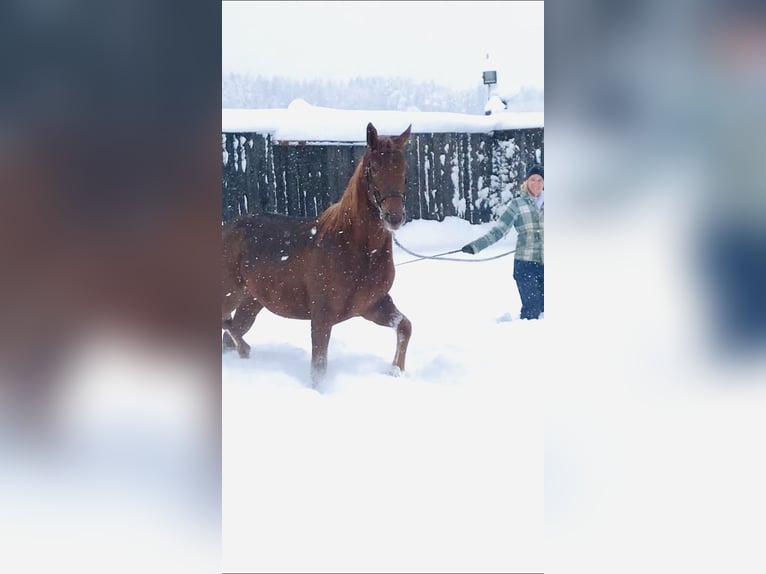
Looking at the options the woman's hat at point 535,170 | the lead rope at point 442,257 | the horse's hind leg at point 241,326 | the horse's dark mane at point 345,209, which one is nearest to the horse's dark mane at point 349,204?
the horse's dark mane at point 345,209

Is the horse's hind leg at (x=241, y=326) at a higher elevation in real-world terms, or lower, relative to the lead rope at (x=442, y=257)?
lower

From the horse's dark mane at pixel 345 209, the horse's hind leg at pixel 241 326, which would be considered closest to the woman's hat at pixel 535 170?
the horse's dark mane at pixel 345 209

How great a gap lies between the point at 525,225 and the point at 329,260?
0.56 meters

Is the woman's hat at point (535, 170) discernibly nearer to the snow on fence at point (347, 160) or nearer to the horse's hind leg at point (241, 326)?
the snow on fence at point (347, 160)

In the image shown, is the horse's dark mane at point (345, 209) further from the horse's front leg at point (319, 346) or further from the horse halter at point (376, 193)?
the horse's front leg at point (319, 346)

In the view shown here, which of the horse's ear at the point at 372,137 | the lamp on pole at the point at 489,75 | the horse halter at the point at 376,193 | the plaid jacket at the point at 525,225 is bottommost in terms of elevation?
the plaid jacket at the point at 525,225

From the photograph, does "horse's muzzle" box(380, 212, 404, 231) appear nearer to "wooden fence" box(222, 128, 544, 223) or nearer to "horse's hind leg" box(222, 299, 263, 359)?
"wooden fence" box(222, 128, 544, 223)

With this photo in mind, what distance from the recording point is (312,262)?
2047mm

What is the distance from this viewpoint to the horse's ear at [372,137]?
194 cm

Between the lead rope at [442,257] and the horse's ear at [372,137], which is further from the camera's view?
the lead rope at [442,257]

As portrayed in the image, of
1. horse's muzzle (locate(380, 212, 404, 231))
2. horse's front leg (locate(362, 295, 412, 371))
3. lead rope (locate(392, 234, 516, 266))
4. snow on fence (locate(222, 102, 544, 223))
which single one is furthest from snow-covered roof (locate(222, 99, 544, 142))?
horse's front leg (locate(362, 295, 412, 371))
